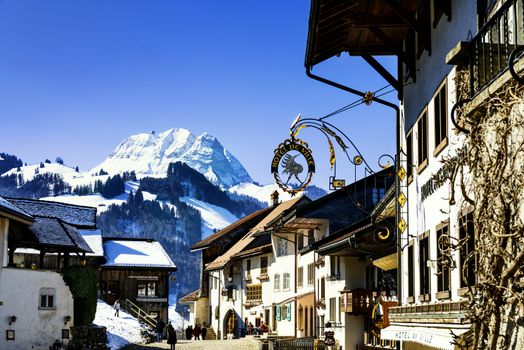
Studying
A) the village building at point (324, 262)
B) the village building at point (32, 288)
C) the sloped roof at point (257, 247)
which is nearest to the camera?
the village building at point (324, 262)

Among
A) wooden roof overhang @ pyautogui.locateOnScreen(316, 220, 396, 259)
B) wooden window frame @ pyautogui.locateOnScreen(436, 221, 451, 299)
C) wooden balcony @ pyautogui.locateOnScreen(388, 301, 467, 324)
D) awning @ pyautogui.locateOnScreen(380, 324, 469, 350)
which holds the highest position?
wooden roof overhang @ pyautogui.locateOnScreen(316, 220, 396, 259)

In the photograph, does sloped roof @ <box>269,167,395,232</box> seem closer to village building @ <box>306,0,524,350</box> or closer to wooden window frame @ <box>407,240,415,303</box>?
village building @ <box>306,0,524,350</box>

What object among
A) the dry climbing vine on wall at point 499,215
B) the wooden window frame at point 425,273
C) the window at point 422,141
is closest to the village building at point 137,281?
the wooden window frame at point 425,273

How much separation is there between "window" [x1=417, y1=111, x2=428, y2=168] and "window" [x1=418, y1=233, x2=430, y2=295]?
143 centimetres

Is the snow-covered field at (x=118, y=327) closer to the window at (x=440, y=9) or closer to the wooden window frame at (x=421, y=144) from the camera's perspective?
the wooden window frame at (x=421, y=144)

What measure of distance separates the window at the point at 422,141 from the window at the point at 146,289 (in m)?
57.7

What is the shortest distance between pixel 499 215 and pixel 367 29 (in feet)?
35.3

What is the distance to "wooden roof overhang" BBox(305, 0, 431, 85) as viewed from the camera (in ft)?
57.7

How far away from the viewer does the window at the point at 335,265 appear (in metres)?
40.5

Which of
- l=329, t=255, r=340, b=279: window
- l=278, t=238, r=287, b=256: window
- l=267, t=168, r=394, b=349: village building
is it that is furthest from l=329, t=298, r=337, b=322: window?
l=278, t=238, r=287, b=256: window

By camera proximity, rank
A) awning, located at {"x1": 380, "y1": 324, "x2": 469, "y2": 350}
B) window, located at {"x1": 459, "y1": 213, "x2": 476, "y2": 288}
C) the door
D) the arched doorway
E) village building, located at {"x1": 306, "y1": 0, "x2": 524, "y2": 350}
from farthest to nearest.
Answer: the arched doorway
the door
window, located at {"x1": 459, "y1": 213, "x2": 476, "y2": 288}
awning, located at {"x1": 380, "y1": 324, "x2": 469, "y2": 350}
village building, located at {"x1": 306, "y1": 0, "x2": 524, "y2": 350}

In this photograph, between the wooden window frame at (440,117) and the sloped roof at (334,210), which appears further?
the sloped roof at (334,210)

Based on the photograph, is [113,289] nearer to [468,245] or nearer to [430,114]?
[430,114]

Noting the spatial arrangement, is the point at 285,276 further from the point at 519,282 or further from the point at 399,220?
the point at 519,282
